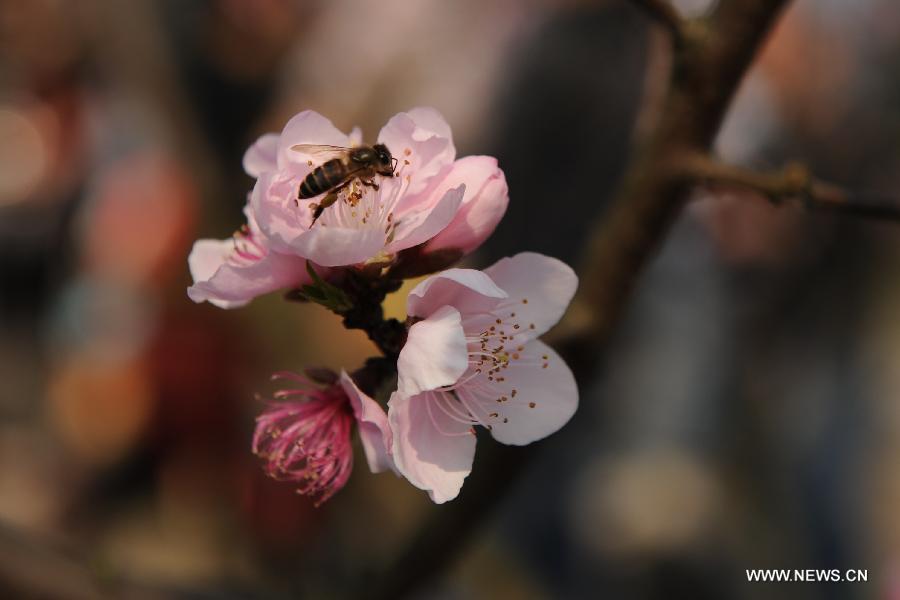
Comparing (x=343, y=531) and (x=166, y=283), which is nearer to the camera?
(x=343, y=531)

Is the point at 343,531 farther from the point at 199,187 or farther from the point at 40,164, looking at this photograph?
the point at 40,164

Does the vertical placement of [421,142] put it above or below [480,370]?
above

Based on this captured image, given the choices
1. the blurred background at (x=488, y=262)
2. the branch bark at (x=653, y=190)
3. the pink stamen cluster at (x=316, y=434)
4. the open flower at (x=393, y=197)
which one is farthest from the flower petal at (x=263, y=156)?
the blurred background at (x=488, y=262)

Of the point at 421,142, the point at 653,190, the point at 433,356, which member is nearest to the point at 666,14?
the point at 653,190

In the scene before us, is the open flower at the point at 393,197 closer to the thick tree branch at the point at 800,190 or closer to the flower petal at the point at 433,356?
the flower petal at the point at 433,356

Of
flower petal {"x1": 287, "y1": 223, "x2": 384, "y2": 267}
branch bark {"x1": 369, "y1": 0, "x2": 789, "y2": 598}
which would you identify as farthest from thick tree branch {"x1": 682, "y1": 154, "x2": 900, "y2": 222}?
flower petal {"x1": 287, "y1": 223, "x2": 384, "y2": 267}

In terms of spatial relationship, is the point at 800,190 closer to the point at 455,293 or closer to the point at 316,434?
the point at 455,293

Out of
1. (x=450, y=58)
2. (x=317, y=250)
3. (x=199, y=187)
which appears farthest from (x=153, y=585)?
(x=450, y=58)
